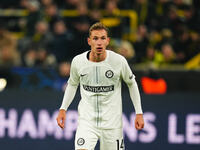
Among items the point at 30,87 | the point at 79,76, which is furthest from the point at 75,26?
the point at 79,76

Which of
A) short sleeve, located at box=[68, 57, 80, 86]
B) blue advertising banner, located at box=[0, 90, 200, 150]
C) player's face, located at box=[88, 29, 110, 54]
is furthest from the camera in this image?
blue advertising banner, located at box=[0, 90, 200, 150]

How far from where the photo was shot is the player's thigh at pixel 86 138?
6613 mm

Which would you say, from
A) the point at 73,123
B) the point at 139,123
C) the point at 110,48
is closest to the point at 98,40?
the point at 139,123

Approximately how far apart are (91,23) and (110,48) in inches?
70.2

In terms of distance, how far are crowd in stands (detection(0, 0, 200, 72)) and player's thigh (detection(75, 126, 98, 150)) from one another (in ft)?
14.0

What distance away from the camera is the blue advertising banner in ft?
31.4

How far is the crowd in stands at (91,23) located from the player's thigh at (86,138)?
4.26 metres

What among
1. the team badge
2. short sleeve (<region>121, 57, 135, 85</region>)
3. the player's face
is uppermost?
the player's face

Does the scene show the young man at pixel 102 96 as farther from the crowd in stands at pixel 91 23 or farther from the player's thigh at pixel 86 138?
the crowd in stands at pixel 91 23

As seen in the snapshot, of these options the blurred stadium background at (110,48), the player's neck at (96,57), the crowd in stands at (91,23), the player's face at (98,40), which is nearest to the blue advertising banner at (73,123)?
the blurred stadium background at (110,48)

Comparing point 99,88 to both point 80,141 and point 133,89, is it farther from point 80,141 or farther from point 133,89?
point 80,141

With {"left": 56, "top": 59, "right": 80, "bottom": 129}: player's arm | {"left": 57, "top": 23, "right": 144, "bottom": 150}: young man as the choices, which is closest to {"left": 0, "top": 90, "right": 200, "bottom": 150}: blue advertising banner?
{"left": 56, "top": 59, "right": 80, "bottom": 129}: player's arm

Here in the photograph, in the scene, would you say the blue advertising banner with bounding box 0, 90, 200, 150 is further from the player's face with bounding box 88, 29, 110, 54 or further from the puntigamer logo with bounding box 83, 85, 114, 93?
the player's face with bounding box 88, 29, 110, 54

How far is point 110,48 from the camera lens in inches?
416
